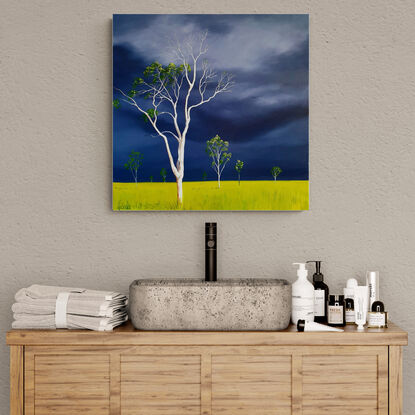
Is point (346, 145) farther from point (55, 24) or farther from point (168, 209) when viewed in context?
point (55, 24)

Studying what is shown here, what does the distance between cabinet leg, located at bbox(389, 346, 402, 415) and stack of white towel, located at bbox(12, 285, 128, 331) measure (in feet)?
2.62

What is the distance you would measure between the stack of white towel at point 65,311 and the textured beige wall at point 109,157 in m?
0.22

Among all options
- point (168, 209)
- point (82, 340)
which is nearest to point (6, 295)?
point (82, 340)

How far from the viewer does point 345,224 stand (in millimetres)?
1647

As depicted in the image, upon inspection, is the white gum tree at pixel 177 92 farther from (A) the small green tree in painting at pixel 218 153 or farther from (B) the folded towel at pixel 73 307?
(B) the folded towel at pixel 73 307

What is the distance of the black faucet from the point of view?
4.99 feet

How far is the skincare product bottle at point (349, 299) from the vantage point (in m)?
1.49

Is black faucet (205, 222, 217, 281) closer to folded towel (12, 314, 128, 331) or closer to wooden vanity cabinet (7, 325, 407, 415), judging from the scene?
wooden vanity cabinet (7, 325, 407, 415)

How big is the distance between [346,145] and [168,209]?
0.65 metres

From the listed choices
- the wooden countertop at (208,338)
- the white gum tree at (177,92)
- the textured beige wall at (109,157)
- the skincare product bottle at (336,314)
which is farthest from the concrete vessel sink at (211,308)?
the white gum tree at (177,92)

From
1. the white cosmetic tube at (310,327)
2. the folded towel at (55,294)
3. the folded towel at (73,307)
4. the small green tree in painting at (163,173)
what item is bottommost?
the white cosmetic tube at (310,327)

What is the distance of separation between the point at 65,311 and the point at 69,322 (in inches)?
1.3

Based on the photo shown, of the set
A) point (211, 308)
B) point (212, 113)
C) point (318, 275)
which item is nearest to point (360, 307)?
point (318, 275)

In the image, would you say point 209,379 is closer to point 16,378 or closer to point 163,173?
point 16,378
